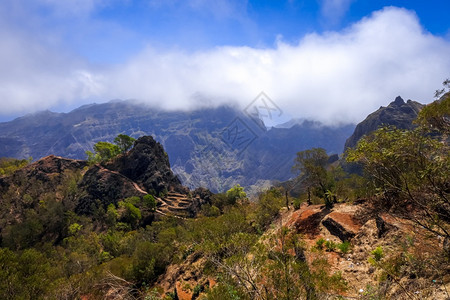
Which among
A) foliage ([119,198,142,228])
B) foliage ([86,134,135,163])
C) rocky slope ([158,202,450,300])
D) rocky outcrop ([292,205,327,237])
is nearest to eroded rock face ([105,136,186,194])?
foliage ([86,134,135,163])

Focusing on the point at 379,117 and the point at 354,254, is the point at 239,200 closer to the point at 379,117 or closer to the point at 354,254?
the point at 354,254

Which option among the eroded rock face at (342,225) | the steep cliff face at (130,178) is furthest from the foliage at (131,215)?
the eroded rock face at (342,225)

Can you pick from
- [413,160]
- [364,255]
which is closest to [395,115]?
[364,255]

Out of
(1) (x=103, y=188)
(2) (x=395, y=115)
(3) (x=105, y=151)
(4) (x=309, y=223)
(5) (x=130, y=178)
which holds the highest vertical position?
(2) (x=395, y=115)

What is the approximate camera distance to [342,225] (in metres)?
15.9

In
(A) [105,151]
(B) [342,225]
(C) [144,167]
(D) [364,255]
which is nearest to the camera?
(D) [364,255]

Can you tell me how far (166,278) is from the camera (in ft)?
73.5

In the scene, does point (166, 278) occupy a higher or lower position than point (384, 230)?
lower

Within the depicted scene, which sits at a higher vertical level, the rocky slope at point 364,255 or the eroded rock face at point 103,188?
the rocky slope at point 364,255

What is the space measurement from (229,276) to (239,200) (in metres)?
47.7

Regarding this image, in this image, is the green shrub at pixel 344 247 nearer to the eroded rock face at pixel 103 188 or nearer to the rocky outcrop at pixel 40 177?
the eroded rock face at pixel 103 188

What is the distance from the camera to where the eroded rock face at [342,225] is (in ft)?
49.8

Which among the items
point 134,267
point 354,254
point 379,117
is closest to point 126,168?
point 134,267

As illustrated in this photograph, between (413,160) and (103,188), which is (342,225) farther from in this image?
(103,188)
